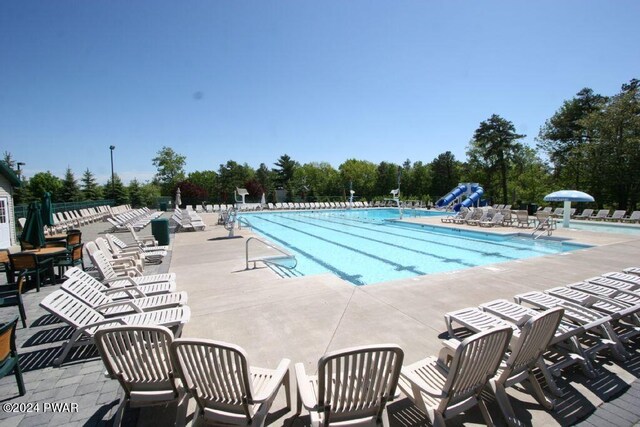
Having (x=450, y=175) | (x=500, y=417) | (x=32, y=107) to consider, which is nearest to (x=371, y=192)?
(x=450, y=175)

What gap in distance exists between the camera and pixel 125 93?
18469 millimetres

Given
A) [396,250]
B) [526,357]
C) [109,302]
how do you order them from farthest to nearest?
[396,250] < [109,302] < [526,357]

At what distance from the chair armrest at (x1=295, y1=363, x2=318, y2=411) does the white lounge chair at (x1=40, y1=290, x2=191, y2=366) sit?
4.87ft

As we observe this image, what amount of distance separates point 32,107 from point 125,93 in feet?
14.7

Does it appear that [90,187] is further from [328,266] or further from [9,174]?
[328,266]

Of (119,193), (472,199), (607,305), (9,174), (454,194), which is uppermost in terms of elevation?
(9,174)

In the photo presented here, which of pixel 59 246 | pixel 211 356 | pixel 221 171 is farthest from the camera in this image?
pixel 221 171

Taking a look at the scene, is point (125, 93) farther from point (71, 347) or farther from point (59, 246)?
point (71, 347)

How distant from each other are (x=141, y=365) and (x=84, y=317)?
5.56ft

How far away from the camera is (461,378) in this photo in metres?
1.80

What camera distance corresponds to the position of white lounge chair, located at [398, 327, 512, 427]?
5.65 feet

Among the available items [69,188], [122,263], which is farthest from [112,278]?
[69,188]

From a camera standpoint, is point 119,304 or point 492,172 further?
point 492,172

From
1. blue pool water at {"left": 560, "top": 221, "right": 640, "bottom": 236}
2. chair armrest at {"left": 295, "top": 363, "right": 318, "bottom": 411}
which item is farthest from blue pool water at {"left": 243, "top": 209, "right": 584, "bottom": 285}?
chair armrest at {"left": 295, "top": 363, "right": 318, "bottom": 411}
